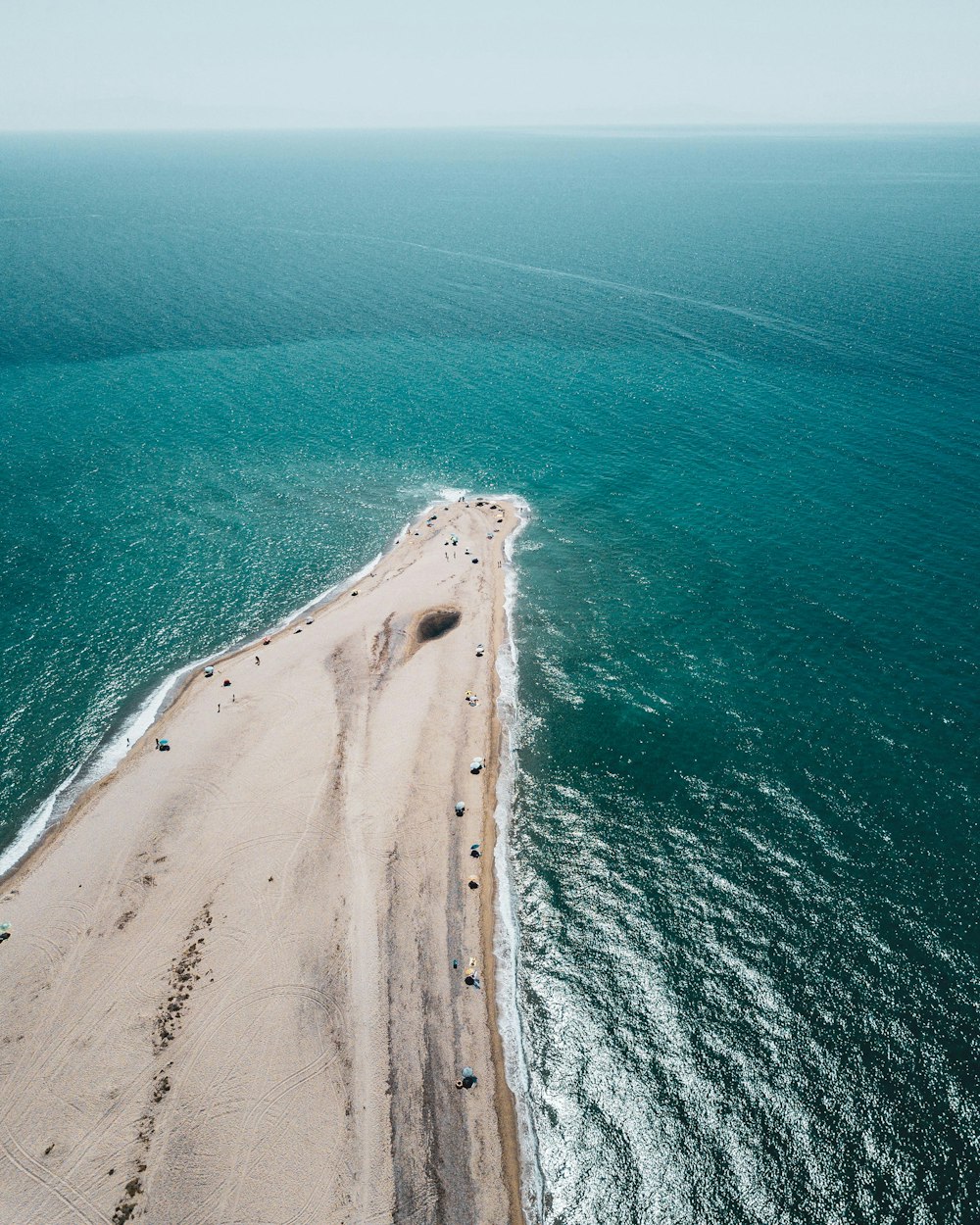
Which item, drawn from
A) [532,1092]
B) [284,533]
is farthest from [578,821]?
[284,533]

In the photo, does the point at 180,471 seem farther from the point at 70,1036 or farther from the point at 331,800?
the point at 70,1036

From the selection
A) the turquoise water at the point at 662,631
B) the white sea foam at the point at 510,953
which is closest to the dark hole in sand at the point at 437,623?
the white sea foam at the point at 510,953

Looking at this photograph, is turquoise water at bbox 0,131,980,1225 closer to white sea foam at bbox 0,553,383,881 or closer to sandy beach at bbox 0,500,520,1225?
white sea foam at bbox 0,553,383,881

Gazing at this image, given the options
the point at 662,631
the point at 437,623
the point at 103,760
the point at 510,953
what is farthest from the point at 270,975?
the point at 662,631

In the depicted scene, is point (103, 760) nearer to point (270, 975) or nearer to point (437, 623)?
point (270, 975)

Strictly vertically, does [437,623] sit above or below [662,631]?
below

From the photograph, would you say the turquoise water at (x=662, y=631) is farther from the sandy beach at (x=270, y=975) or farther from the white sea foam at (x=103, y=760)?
the sandy beach at (x=270, y=975)
